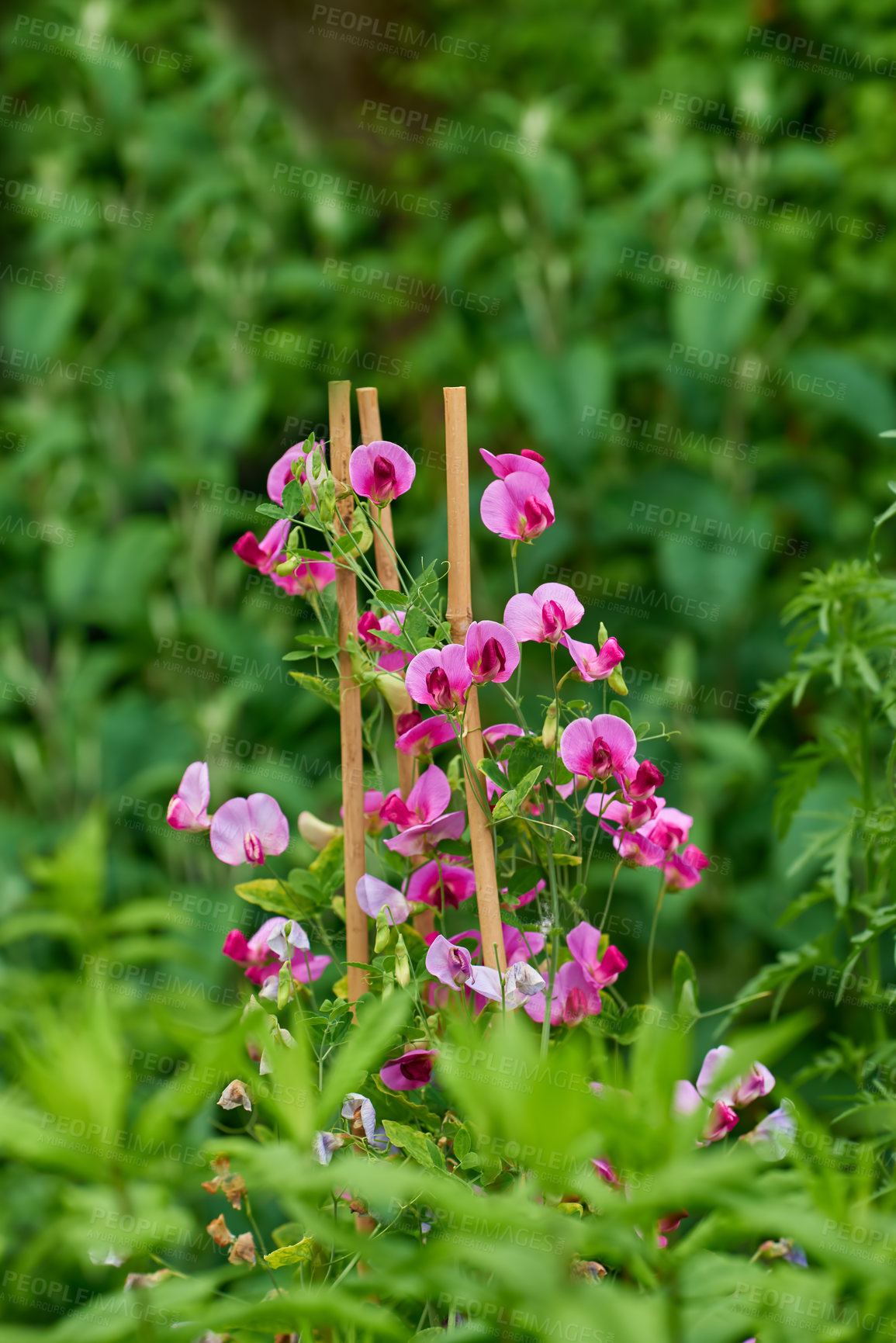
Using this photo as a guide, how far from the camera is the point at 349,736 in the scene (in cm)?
65

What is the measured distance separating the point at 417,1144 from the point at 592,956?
0.48 ft

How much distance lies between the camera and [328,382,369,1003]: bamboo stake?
0.64 metres

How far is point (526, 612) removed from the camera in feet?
1.92

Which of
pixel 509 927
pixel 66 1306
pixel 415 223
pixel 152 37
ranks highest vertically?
pixel 152 37

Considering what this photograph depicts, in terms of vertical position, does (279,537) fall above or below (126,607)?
above

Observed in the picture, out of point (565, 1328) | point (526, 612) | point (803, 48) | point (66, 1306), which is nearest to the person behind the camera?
point (565, 1328)

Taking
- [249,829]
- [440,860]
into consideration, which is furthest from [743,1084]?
[249,829]

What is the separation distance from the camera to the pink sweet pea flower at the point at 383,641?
631mm

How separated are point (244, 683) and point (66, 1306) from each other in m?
1.09

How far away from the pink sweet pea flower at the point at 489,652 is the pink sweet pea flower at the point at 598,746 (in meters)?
0.05

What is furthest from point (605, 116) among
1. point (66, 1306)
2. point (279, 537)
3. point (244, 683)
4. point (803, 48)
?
point (66, 1306)

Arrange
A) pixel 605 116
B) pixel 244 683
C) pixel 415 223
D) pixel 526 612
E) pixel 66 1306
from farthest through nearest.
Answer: pixel 415 223, pixel 605 116, pixel 244 683, pixel 66 1306, pixel 526 612

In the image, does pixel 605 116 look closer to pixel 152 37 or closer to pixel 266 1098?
pixel 152 37

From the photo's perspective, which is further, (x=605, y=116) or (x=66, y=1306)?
(x=605, y=116)
